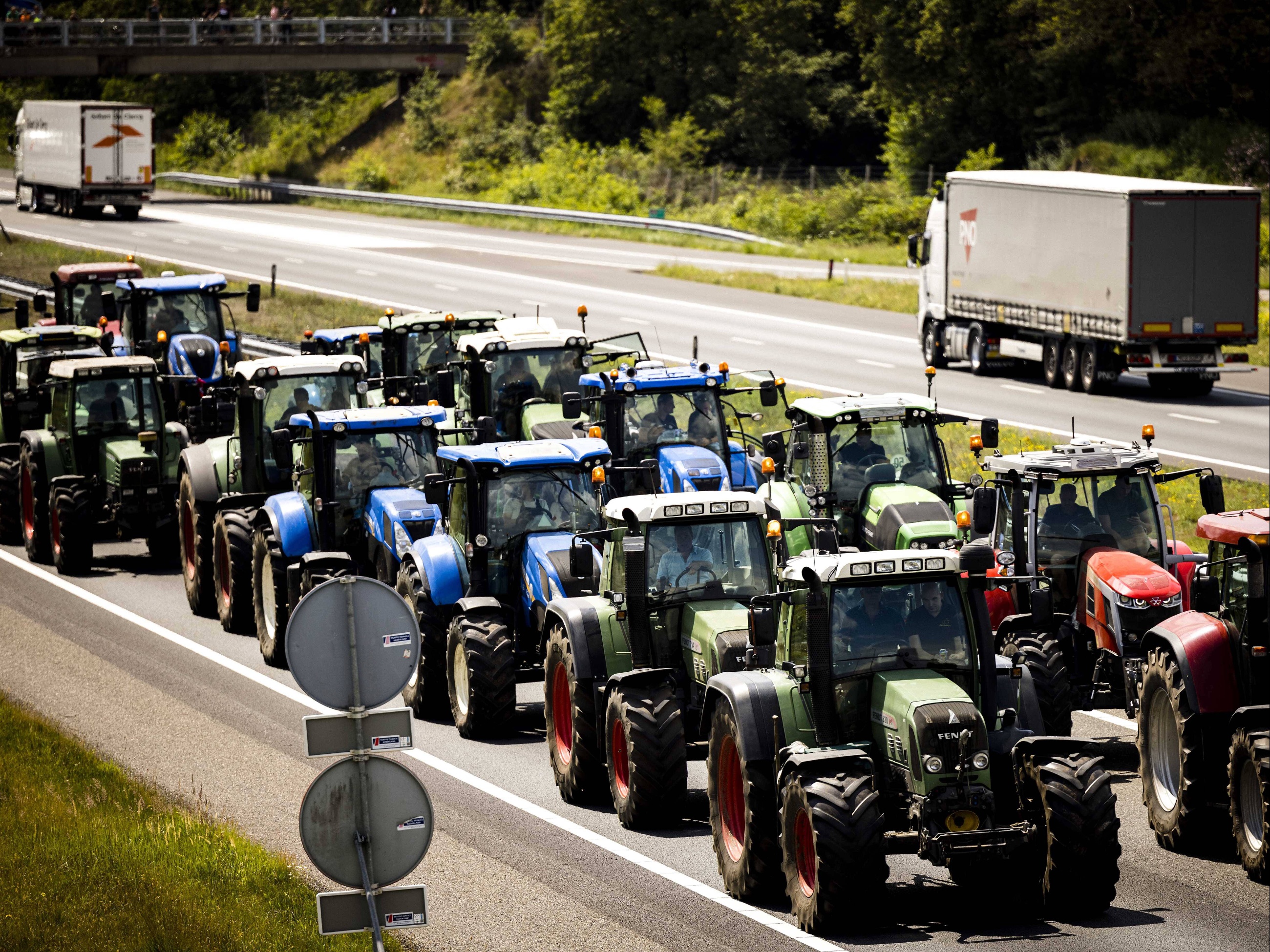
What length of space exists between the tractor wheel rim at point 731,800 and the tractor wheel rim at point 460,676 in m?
4.13

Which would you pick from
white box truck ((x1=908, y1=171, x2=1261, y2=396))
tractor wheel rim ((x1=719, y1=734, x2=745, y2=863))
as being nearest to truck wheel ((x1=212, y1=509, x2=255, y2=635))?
tractor wheel rim ((x1=719, y1=734, x2=745, y2=863))

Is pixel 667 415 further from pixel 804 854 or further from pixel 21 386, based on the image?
pixel 21 386

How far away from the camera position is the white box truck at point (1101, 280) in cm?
3453

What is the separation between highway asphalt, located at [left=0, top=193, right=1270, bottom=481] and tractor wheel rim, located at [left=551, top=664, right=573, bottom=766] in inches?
603

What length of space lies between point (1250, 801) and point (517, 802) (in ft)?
17.6

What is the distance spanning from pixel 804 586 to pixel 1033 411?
75.6 feet

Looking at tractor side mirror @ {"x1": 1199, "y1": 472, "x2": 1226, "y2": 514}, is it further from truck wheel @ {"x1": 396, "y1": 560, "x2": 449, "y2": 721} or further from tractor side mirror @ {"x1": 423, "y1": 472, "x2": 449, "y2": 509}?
truck wheel @ {"x1": 396, "y1": 560, "x2": 449, "y2": 721}

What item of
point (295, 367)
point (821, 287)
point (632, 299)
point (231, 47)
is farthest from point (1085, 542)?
point (231, 47)

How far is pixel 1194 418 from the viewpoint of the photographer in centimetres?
3309

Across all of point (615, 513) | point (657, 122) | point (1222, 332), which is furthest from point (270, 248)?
point (615, 513)

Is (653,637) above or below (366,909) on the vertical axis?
above

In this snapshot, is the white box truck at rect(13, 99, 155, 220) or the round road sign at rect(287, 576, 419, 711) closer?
the round road sign at rect(287, 576, 419, 711)

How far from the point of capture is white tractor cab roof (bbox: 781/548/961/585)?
11.3 meters

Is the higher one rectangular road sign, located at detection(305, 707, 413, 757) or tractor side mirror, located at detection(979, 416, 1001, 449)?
tractor side mirror, located at detection(979, 416, 1001, 449)
